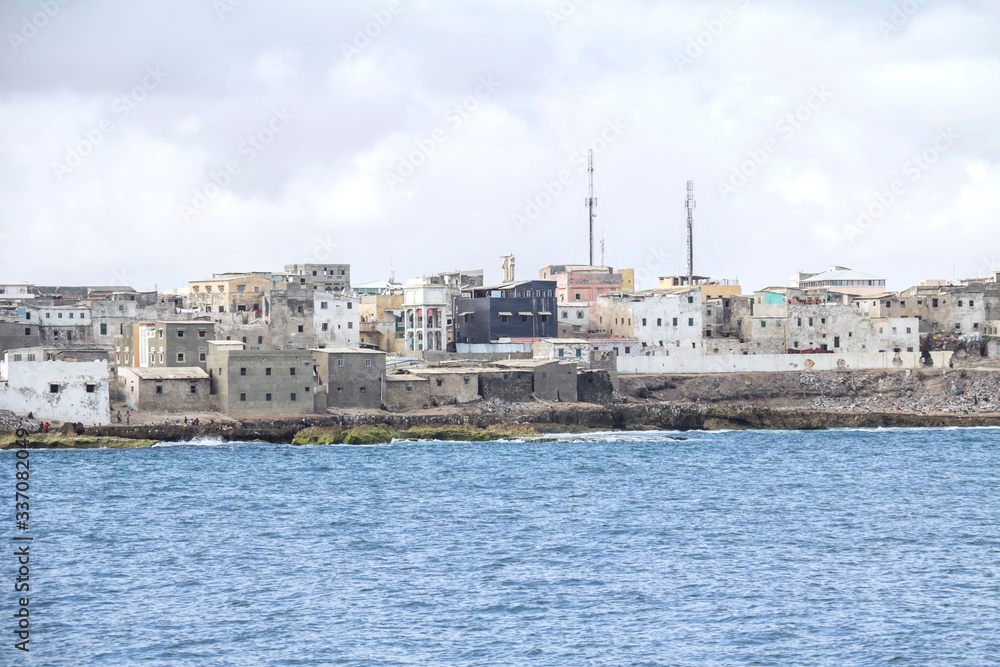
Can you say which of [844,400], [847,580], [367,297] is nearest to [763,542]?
[847,580]

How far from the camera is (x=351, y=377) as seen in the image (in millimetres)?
79062

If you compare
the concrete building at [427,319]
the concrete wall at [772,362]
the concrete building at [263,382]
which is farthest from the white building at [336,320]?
the concrete wall at [772,362]

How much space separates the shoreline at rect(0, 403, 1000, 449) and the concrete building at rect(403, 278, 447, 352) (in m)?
18.8

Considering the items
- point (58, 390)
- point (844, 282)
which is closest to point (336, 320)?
point (58, 390)

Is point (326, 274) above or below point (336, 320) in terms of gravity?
above

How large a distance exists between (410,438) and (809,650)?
4658cm

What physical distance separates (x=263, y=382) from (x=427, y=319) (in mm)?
25450

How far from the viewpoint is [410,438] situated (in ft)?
250

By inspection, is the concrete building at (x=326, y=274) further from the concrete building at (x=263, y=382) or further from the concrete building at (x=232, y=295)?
the concrete building at (x=263, y=382)

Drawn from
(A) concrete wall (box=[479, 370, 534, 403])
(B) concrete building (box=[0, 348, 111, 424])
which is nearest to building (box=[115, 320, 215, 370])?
(B) concrete building (box=[0, 348, 111, 424])

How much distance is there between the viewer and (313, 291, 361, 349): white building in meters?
95.0

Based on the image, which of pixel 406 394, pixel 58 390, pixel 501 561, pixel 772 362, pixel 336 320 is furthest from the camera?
pixel 772 362

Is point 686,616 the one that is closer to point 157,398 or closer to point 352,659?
point 352,659

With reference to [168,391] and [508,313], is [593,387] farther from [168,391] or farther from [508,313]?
[168,391]
